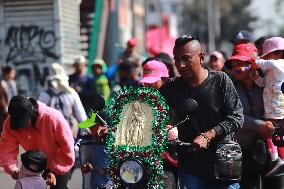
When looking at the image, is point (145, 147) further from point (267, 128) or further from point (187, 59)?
point (267, 128)

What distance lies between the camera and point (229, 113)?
18.4 ft

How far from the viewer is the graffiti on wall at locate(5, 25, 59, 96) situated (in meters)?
19.7

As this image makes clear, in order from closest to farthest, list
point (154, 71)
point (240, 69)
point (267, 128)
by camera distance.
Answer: point (267, 128) → point (154, 71) → point (240, 69)

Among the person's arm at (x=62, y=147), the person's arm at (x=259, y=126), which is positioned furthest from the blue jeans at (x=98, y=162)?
the person's arm at (x=259, y=126)

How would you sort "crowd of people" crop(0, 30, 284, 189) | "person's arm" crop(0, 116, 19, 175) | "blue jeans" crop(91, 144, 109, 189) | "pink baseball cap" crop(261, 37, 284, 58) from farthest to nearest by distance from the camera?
1. "pink baseball cap" crop(261, 37, 284, 58)
2. "blue jeans" crop(91, 144, 109, 189)
3. "person's arm" crop(0, 116, 19, 175)
4. "crowd of people" crop(0, 30, 284, 189)

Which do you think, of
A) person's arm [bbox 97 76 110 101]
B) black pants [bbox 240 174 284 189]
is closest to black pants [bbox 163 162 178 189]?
black pants [bbox 240 174 284 189]

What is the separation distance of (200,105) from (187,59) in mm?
371

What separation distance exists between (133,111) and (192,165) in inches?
30.3

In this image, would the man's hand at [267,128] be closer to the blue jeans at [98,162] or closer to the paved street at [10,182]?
the blue jeans at [98,162]

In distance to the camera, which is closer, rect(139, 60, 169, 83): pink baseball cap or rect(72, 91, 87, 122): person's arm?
rect(139, 60, 169, 83): pink baseball cap

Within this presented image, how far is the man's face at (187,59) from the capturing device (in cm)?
549

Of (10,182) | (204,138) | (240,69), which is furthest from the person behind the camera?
(10,182)

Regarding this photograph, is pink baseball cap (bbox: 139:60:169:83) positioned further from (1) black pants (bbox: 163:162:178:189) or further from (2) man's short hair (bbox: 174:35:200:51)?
(2) man's short hair (bbox: 174:35:200:51)

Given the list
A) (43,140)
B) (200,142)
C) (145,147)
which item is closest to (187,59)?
(200,142)
